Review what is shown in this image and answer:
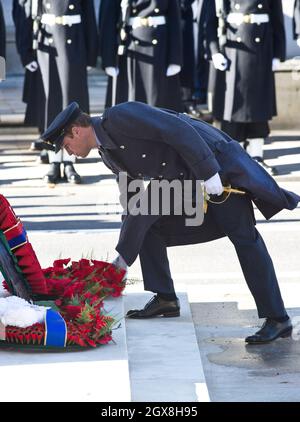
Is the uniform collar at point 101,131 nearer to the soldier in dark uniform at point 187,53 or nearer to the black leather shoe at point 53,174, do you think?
the black leather shoe at point 53,174

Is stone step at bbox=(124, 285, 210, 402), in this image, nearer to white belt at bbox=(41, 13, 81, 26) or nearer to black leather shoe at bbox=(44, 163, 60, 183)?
black leather shoe at bbox=(44, 163, 60, 183)

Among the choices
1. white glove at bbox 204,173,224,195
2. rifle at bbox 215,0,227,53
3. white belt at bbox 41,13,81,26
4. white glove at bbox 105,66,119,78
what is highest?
white glove at bbox 204,173,224,195

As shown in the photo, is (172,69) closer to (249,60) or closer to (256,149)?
(249,60)

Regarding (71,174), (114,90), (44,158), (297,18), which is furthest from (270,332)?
(297,18)

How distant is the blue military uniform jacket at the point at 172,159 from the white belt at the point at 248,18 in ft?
17.5

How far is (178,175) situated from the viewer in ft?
21.2

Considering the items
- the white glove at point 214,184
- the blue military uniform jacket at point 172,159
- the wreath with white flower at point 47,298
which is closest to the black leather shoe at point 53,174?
the wreath with white flower at point 47,298

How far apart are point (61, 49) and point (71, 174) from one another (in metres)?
1.05

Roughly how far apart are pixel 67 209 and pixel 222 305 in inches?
124

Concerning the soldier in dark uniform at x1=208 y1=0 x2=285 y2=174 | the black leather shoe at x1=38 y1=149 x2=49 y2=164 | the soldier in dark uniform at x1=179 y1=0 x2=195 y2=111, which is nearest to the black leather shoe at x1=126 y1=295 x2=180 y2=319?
the soldier in dark uniform at x1=208 y1=0 x2=285 y2=174

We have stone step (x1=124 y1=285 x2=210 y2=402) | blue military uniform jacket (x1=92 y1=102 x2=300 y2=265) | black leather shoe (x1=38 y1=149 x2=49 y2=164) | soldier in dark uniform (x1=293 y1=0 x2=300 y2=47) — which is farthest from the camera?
soldier in dark uniform (x1=293 y1=0 x2=300 y2=47)

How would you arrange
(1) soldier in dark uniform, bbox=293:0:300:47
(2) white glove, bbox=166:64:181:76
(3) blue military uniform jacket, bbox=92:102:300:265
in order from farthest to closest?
(1) soldier in dark uniform, bbox=293:0:300:47 < (2) white glove, bbox=166:64:181:76 < (3) blue military uniform jacket, bbox=92:102:300:265

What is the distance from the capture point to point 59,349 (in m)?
6.01

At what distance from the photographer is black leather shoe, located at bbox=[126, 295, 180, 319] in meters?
6.92
